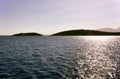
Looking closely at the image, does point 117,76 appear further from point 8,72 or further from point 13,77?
point 8,72

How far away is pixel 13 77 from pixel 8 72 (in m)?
3.92

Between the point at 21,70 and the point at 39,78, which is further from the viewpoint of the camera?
the point at 21,70

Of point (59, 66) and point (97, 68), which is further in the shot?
point (59, 66)

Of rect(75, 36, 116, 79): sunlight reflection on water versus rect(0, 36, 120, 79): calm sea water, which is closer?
rect(0, 36, 120, 79): calm sea water

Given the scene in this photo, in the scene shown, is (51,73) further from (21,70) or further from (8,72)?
(8,72)

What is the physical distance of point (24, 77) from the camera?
2759 cm

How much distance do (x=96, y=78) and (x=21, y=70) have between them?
624 inches

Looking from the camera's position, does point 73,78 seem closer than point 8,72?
Yes

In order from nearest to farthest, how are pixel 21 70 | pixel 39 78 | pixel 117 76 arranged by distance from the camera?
pixel 39 78 < pixel 117 76 < pixel 21 70

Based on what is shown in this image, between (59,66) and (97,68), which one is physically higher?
(59,66)

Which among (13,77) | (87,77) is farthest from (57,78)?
(13,77)

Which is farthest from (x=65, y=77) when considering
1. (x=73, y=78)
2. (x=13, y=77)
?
(x=13, y=77)

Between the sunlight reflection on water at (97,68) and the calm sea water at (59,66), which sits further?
the sunlight reflection on water at (97,68)

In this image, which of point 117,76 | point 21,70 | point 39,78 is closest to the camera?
point 39,78
